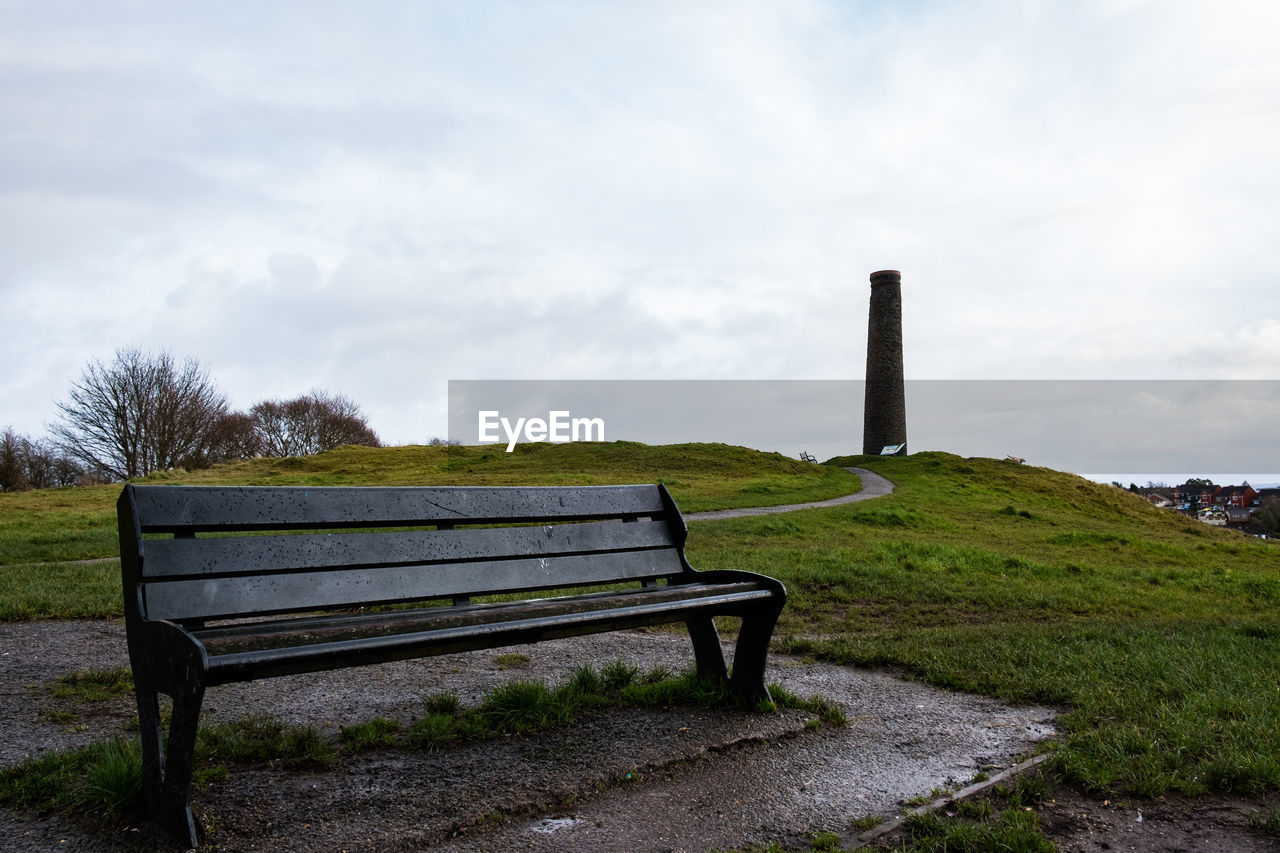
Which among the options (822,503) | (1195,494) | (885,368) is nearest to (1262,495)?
(1195,494)

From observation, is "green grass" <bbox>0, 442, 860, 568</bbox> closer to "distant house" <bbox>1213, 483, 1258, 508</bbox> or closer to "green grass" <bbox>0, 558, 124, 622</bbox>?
"green grass" <bbox>0, 558, 124, 622</bbox>

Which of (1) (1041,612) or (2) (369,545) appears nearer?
(2) (369,545)

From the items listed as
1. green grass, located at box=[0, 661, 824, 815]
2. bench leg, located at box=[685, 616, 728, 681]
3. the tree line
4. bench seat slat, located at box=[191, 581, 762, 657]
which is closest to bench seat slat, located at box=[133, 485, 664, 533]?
bench seat slat, located at box=[191, 581, 762, 657]

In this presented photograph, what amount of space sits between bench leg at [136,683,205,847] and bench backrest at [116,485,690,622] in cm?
42

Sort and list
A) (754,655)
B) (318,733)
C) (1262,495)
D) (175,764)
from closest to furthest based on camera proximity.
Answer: (175,764) < (318,733) < (754,655) < (1262,495)

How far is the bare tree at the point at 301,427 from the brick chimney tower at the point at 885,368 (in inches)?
1065

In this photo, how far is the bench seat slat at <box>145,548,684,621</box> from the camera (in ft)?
10.7

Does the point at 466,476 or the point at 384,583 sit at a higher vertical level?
the point at 384,583

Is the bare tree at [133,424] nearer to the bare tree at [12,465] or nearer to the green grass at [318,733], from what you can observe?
the bare tree at [12,465]

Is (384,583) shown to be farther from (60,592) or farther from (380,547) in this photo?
(60,592)

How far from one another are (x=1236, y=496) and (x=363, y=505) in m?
71.6

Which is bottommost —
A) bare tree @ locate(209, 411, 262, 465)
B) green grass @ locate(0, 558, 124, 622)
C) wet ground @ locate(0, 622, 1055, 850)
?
wet ground @ locate(0, 622, 1055, 850)

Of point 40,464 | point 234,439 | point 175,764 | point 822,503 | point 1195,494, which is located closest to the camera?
point 175,764

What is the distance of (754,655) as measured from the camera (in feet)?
14.3
